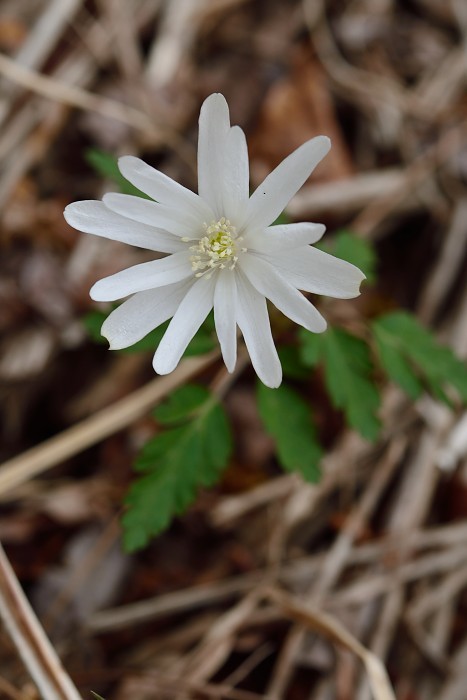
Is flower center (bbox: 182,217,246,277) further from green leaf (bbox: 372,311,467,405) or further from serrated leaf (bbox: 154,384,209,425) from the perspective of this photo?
green leaf (bbox: 372,311,467,405)

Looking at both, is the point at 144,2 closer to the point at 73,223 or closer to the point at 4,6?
the point at 4,6

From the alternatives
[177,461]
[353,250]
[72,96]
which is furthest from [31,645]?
[72,96]

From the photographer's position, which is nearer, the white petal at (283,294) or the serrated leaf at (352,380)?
the white petal at (283,294)

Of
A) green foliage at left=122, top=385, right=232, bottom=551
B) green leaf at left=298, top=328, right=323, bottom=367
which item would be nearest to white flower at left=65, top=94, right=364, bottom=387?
green leaf at left=298, top=328, right=323, bottom=367

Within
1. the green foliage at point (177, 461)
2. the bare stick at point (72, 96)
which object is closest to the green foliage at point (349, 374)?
the green foliage at point (177, 461)

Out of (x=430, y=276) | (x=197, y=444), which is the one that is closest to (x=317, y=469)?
(x=197, y=444)

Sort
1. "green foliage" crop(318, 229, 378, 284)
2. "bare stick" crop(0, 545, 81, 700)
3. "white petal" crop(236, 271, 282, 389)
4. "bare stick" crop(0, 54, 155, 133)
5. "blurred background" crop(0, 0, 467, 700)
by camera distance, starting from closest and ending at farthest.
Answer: "white petal" crop(236, 271, 282, 389), "bare stick" crop(0, 545, 81, 700), "green foliage" crop(318, 229, 378, 284), "blurred background" crop(0, 0, 467, 700), "bare stick" crop(0, 54, 155, 133)

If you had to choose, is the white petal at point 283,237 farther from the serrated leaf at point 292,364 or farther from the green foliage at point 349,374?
the serrated leaf at point 292,364
